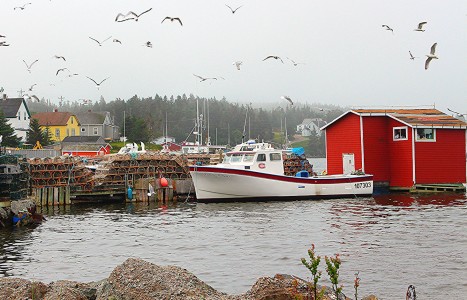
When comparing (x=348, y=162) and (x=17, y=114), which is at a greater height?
(x=17, y=114)

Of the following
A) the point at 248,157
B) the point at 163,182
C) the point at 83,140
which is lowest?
the point at 163,182

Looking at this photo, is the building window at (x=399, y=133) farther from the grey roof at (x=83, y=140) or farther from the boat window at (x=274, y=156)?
the grey roof at (x=83, y=140)

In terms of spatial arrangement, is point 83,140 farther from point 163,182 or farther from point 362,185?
point 362,185

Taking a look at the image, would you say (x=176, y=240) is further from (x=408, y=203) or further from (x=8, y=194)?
(x=408, y=203)

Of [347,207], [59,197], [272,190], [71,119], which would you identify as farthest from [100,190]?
[71,119]

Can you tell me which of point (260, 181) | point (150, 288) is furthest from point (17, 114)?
point (150, 288)

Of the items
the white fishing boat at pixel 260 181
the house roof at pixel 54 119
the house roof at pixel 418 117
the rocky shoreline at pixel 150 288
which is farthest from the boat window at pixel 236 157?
the house roof at pixel 54 119

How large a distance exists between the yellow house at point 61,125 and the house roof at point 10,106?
1106 cm

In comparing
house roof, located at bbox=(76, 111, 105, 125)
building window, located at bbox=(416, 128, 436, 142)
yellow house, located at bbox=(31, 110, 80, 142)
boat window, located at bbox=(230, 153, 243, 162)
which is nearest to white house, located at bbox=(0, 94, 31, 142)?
yellow house, located at bbox=(31, 110, 80, 142)

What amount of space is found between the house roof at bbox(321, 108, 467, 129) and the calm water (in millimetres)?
8068

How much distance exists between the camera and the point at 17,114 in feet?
250

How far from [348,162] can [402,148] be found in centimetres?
394

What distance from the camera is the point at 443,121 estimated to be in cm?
4306

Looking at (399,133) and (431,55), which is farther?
(399,133)
